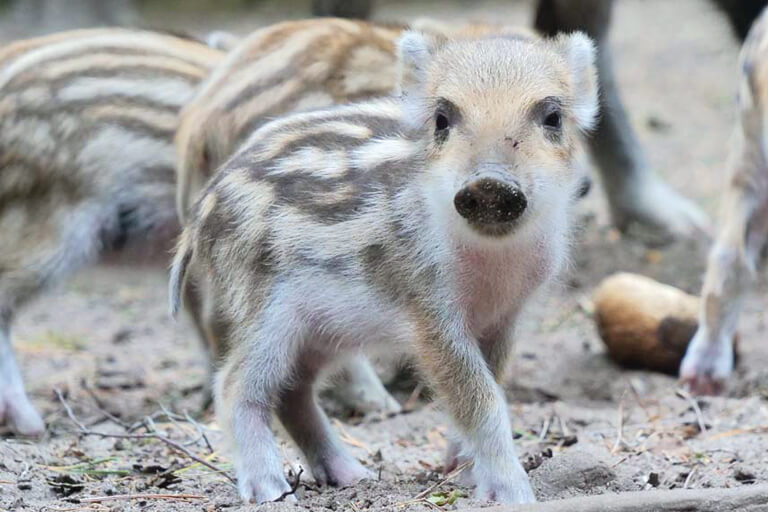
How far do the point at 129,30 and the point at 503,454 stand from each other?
2.62 metres

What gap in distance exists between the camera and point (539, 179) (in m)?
2.61

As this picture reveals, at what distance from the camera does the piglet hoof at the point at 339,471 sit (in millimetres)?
3027

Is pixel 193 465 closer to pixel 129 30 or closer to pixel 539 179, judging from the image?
pixel 539 179

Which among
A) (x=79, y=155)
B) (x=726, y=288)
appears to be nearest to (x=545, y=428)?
(x=726, y=288)

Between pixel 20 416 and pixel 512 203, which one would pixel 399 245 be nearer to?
pixel 512 203

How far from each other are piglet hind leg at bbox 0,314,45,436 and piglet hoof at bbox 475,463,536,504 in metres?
1.64

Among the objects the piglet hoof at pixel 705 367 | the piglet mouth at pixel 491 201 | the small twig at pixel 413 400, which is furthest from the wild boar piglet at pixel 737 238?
the piglet mouth at pixel 491 201

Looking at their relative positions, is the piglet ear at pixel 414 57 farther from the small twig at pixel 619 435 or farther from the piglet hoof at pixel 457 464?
the small twig at pixel 619 435

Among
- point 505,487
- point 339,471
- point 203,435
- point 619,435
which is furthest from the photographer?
point 619,435

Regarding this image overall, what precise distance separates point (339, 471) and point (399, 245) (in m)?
0.58

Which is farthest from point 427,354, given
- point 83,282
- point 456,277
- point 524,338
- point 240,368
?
point 83,282

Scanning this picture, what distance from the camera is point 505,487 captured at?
2.68 metres

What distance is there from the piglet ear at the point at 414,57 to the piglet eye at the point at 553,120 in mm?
347

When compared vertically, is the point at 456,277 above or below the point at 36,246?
above
